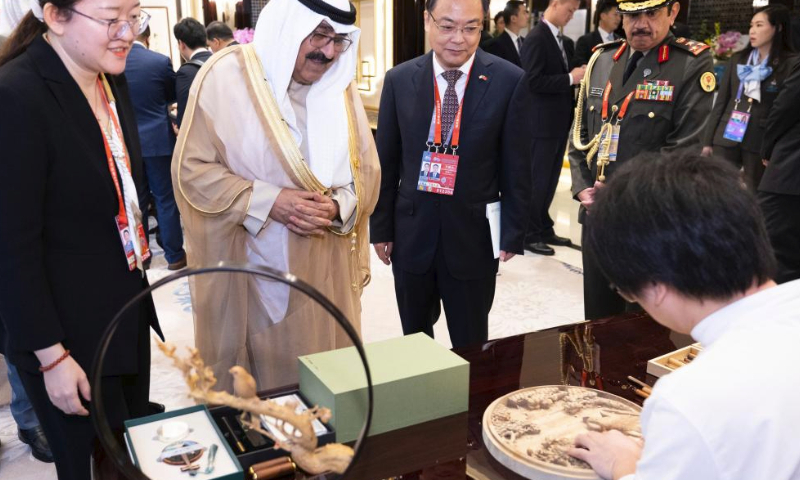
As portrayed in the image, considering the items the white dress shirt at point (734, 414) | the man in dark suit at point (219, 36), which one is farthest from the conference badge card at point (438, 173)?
the man in dark suit at point (219, 36)

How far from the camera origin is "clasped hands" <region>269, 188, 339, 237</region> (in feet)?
6.15

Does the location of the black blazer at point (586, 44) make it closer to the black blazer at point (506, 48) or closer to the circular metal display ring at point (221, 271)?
the black blazer at point (506, 48)

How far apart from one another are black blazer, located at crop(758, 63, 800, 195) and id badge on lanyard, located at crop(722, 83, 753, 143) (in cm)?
86

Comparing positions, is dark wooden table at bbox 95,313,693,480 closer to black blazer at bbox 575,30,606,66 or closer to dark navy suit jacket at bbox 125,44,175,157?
dark navy suit jacket at bbox 125,44,175,157

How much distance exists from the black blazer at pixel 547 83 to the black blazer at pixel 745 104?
948 millimetres

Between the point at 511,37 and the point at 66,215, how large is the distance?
4.50 metres

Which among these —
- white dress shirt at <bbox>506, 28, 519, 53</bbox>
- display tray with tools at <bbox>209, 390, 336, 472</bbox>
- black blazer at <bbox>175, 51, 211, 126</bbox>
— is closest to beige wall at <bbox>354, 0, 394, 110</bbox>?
white dress shirt at <bbox>506, 28, 519, 53</bbox>

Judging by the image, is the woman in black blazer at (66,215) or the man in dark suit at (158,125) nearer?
the woman in black blazer at (66,215)

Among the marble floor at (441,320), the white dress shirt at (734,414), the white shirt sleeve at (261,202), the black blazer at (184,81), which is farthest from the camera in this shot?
the black blazer at (184,81)

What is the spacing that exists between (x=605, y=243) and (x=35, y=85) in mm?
1088

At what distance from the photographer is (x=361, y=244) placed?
7.09ft

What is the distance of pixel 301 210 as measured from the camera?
1.87 m

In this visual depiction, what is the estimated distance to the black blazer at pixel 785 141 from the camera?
363 cm

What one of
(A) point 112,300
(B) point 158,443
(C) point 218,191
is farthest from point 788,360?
(C) point 218,191
